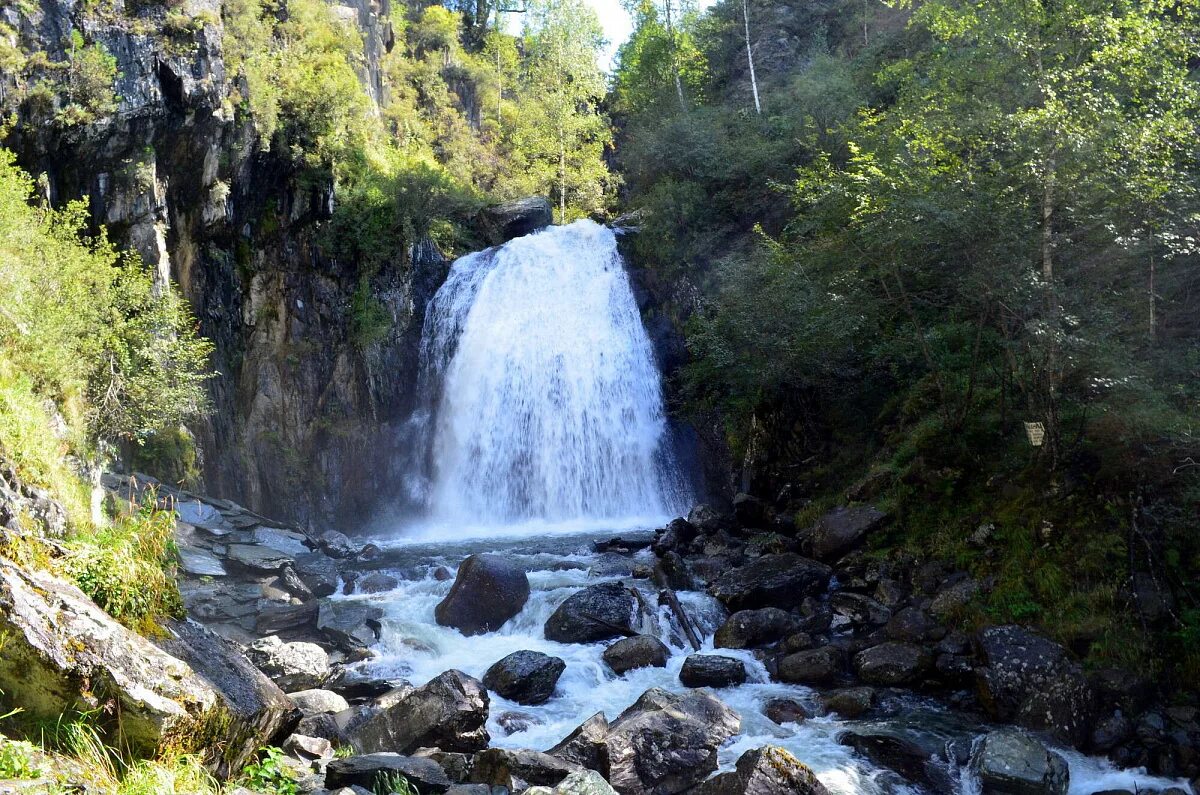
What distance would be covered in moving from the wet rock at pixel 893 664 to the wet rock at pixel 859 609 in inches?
40.8

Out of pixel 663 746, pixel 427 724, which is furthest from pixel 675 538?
pixel 427 724

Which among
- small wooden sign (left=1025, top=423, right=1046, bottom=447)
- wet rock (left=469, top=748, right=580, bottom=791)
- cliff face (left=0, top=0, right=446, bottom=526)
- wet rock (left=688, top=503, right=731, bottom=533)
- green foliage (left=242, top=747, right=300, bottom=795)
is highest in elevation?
cliff face (left=0, top=0, right=446, bottom=526)

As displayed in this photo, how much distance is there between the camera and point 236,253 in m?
21.6

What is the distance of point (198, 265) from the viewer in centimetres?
2014

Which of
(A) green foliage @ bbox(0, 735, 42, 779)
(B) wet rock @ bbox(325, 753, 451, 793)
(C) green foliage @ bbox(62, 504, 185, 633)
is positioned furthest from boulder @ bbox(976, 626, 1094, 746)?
(A) green foliage @ bbox(0, 735, 42, 779)

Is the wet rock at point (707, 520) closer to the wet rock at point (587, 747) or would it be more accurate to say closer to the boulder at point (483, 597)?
the boulder at point (483, 597)

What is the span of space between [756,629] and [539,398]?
1243 centimetres

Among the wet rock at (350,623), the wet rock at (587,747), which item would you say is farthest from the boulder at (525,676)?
the wet rock at (350,623)

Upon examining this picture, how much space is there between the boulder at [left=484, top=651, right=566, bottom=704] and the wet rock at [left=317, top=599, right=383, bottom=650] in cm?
255

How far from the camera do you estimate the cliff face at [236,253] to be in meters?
16.4

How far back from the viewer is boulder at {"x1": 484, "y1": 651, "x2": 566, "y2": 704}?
9656mm

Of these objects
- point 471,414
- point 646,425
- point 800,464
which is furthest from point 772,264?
→ point 471,414

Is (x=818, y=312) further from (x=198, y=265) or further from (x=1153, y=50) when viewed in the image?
(x=198, y=265)

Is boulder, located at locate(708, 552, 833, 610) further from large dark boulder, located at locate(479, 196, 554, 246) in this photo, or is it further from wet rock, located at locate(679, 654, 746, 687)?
large dark boulder, located at locate(479, 196, 554, 246)
